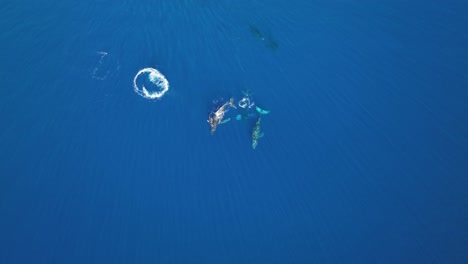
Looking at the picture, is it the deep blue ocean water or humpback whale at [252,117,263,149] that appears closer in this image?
the deep blue ocean water

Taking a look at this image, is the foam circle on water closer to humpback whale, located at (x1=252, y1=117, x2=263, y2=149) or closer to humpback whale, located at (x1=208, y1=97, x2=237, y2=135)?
humpback whale, located at (x1=208, y1=97, x2=237, y2=135)

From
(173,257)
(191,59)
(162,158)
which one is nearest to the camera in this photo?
(173,257)

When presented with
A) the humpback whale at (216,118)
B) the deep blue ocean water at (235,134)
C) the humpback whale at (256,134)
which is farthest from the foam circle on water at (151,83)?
the humpback whale at (256,134)

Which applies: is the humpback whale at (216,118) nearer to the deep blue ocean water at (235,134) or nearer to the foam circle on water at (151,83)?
the deep blue ocean water at (235,134)

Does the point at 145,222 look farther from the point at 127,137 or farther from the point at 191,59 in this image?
the point at 191,59

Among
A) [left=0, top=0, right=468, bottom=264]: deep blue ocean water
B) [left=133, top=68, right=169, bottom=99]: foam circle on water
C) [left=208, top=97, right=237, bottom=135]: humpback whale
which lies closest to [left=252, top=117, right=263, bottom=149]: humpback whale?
[left=0, top=0, right=468, bottom=264]: deep blue ocean water

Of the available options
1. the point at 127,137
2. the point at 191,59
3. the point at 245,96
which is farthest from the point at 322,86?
the point at 127,137
